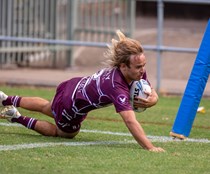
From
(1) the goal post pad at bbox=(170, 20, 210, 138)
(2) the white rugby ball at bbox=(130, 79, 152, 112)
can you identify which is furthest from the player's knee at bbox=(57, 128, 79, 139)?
(1) the goal post pad at bbox=(170, 20, 210, 138)

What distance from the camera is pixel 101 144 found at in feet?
28.2

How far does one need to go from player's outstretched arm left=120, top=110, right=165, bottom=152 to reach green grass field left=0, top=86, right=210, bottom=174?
0.28 feet

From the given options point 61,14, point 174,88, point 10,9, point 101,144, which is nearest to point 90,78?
point 101,144

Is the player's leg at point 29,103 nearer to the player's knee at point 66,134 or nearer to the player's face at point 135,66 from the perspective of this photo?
the player's knee at point 66,134

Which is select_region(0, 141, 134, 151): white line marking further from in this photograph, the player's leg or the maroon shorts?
the player's leg

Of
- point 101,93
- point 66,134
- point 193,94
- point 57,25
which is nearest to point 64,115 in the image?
point 66,134

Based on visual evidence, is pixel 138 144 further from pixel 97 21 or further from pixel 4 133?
pixel 97 21

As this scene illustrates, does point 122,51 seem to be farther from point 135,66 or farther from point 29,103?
point 29,103

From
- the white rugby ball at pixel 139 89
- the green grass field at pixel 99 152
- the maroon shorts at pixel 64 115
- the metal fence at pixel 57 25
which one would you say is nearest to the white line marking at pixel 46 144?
the green grass field at pixel 99 152

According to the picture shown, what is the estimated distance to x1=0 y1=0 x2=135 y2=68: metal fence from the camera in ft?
56.8

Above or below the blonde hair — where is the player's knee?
below

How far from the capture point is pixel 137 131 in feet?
26.3

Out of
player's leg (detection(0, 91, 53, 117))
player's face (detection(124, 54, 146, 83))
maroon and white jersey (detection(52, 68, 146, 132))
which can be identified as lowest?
player's leg (detection(0, 91, 53, 117))

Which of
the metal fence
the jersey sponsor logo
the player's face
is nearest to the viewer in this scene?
the jersey sponsor logo
